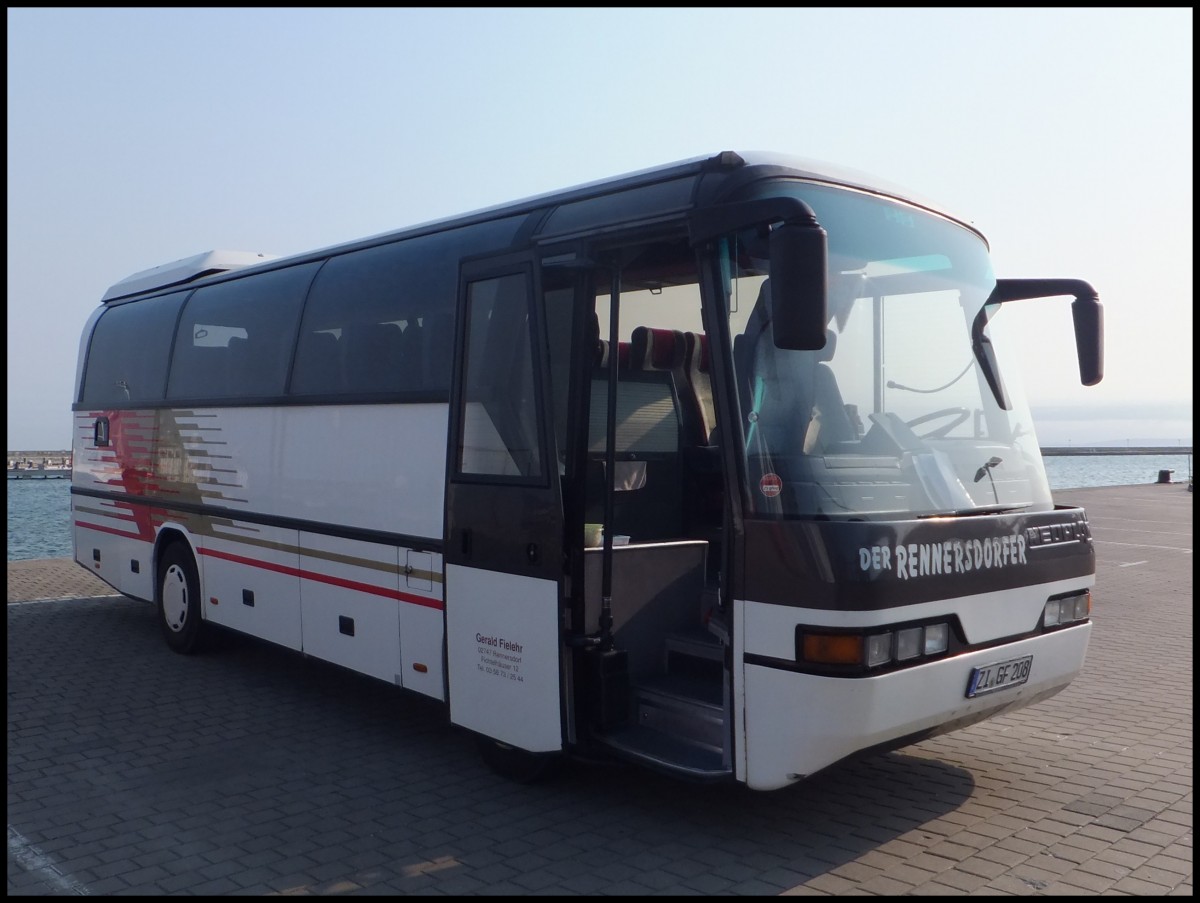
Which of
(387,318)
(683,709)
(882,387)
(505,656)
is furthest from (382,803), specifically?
(882,387)

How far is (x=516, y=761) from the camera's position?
6039 mm

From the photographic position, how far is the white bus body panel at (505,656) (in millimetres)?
5520

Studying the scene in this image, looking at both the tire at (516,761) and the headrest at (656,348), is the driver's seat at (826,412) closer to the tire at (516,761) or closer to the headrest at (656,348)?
the headrest at (656,348)

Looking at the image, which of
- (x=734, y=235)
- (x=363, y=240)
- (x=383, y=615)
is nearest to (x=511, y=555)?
(x=383, y=615)

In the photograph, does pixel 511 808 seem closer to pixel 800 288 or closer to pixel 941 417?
pixel 941 417

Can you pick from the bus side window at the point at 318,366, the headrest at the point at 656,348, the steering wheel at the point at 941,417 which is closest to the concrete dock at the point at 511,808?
the steering wheel at the point at 941,417

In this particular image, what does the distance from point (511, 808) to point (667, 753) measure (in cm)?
100

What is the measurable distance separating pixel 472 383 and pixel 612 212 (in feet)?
4.30

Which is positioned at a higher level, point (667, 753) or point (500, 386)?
point (500, 386)

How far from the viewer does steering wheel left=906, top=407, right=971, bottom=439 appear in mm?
5215

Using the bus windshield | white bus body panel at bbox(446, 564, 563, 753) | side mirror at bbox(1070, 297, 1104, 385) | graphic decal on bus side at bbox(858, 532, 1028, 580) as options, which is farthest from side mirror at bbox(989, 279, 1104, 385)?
white bus body panel at bbox(446, 564, 563, 753)

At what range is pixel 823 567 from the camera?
4.54 meters

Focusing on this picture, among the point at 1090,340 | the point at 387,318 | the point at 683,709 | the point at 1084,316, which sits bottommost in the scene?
the point at 683,709

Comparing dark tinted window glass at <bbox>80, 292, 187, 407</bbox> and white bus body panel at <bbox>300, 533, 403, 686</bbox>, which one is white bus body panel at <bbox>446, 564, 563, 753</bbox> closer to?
white bus body panel at <bbox>300, 533, 403, 686</bbox>
